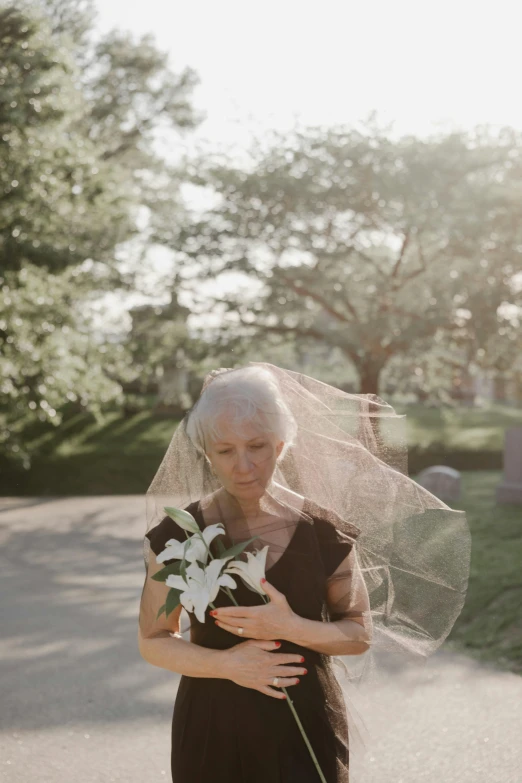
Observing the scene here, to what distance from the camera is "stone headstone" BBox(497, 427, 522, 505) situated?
14.0m

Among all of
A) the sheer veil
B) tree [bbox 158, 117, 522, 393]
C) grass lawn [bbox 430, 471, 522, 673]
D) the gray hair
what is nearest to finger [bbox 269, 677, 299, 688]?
the sheer veil

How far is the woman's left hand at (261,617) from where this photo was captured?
203 cm

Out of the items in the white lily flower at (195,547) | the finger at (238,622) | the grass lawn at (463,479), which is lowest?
the grass lawn at (463,479)

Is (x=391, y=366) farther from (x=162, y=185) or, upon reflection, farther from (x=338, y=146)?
(x=162, y=185)

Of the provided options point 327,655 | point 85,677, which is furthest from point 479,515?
point 327,655

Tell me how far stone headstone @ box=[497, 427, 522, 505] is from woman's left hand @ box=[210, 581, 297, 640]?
1246cm

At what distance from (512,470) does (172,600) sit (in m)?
13.0

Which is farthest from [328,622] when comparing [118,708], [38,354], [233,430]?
[38,354]

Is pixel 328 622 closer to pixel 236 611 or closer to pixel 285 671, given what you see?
pixel 285 671

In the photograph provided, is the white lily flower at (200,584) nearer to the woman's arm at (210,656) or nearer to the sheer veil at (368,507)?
the woman's arm at (210,656)

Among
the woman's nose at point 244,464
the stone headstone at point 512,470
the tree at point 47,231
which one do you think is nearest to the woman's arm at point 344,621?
the woman's nose at point 244,464

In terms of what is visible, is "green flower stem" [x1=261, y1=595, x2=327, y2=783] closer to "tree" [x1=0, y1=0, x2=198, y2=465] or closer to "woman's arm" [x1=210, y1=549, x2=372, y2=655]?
"woman's arm" [x1=210, y1=549, x2=372, y2=655]

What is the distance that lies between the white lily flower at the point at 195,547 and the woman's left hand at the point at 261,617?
13 cm

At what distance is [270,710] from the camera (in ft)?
7.29
